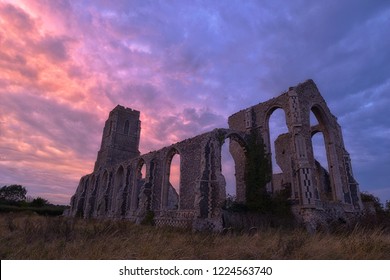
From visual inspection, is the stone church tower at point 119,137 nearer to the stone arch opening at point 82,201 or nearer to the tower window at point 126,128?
the tower window at point 126,128

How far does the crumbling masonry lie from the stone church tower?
39.9 ft

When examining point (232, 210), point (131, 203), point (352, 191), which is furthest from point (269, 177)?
point (131, 203)

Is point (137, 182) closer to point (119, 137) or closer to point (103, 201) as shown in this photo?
point (103, 201)

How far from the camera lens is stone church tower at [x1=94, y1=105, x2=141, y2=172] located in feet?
112

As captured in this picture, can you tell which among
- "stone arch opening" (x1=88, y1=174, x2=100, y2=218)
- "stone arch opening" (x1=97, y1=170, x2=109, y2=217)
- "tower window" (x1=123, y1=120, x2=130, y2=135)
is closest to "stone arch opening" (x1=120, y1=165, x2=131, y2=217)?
"stone arch opening" (x1=97, y1=170, x2=109, y2=217)

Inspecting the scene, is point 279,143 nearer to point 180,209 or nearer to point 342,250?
point 180,209

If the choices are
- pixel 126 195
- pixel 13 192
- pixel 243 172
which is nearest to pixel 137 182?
pixel 126 195

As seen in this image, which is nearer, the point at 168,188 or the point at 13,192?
the point at 168,188

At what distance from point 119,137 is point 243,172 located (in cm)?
2441

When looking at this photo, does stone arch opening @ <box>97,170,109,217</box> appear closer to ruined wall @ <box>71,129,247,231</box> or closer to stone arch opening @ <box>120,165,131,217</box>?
ruined wall @ <box>71,129,247,231</box>

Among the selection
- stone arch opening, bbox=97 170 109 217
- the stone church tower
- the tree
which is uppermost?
the stone church tower

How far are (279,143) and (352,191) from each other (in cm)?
642

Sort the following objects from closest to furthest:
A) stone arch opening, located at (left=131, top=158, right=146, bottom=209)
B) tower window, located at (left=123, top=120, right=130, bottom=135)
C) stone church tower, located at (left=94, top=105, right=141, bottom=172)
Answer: stone arch opening, located at (left=131, top=158, right=146, bottom=209), stone church tower, located at (left=94, top=105, right=141, bottom=172), tower window, located at (left=123, top=120, right=130, bottom=135)

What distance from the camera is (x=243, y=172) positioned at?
15570mm
